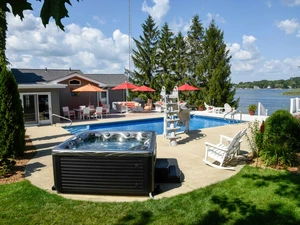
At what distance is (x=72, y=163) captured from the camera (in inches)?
187

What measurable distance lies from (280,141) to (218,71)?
53.6 ft

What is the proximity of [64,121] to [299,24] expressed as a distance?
17732 mm

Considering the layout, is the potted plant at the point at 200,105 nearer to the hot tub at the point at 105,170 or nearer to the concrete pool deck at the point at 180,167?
the concrete pool deck at the point at 180,167

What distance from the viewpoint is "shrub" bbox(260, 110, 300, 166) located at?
6250mm

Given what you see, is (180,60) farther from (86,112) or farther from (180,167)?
(180,167)

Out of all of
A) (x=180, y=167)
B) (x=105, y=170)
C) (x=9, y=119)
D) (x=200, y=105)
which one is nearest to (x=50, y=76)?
(x=200, y=105)

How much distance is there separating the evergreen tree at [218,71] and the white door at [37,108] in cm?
1424

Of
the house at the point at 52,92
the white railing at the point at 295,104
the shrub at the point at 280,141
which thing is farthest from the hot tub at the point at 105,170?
the white railing at the point at 295,104

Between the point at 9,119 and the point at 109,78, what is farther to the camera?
the point at 109,78

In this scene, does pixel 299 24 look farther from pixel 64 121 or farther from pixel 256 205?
pixel 64 121

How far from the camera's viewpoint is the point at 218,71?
72.2ft

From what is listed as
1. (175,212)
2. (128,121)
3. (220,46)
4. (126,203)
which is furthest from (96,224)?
(220,46)

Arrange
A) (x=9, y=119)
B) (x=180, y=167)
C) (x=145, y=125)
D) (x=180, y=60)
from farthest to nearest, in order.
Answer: (x=180, y=60), (x=145, y=125), (x=9, y=119), (x=180, y=167)

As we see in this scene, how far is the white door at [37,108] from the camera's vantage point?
15151mm
